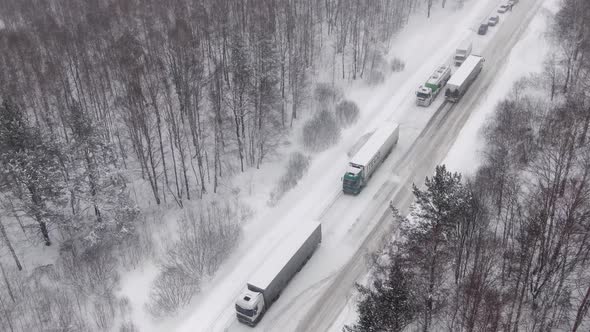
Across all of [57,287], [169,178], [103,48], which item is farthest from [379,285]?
[103,48]

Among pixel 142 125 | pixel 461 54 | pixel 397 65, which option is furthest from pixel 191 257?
pixel 461 54

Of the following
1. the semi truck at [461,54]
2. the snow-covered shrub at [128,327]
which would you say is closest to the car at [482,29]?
the semi truck at [461,54]

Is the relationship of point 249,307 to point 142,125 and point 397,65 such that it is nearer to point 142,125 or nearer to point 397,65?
point 142,125

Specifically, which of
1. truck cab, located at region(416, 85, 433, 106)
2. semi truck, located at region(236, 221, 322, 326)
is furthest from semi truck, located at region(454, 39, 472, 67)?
semi truck, located at region(236, 221, 322, 326)

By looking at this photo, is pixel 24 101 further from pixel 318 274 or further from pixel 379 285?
pixel 379 285

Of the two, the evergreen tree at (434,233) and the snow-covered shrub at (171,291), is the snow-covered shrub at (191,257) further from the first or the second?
the evergreen tree at (434,233)

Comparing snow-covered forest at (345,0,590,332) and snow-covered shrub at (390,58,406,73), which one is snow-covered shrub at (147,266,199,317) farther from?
snow-covered shrub at (390,58,406,73)
